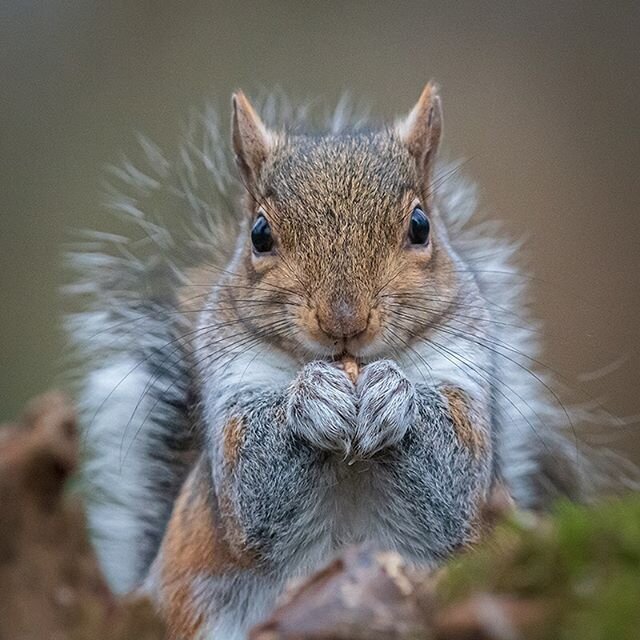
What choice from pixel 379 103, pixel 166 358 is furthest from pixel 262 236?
pixel 379 103

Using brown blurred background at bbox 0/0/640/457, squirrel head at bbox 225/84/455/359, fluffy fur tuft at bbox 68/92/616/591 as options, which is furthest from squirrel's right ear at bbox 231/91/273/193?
brown blurred background at bbox 0/0/640/457

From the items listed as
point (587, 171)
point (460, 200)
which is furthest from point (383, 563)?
point (587, 171)

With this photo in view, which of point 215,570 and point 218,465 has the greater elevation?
point 218,465

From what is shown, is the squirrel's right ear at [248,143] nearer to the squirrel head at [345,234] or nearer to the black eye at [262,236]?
the squirrel head at [345,234]

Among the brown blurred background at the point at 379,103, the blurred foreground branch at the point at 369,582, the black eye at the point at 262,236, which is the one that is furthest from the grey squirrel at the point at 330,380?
the brown blurred background at the point at 379,103

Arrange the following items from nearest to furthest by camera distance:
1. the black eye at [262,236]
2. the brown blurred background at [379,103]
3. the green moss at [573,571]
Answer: the green moss at [573,571], the black eye at [262,236], the brown blurred background at [379,103]

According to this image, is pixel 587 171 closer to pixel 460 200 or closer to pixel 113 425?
pixel 460 200
